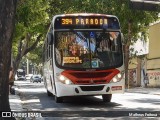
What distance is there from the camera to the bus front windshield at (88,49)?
51.0ft

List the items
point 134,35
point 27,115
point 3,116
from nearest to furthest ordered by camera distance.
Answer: point 3,116 < point 27,115 < point 134,35

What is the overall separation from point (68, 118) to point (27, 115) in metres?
1.19

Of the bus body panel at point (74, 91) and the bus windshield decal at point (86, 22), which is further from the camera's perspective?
the bus windshield decal at point (86, 22)

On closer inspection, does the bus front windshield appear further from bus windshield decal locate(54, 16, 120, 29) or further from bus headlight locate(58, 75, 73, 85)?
bus headlight locate(58, 75, 73, 85)

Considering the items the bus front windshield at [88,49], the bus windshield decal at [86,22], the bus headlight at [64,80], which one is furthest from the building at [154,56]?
the bus headlight at [64,80]

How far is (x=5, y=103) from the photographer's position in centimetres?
970

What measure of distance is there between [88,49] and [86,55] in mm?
248

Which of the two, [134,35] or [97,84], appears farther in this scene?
Result: [134,35]

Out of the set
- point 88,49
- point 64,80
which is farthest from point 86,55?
point 64,80

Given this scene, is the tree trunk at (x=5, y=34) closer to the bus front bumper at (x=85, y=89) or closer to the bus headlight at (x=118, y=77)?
the bus front bumper at (x=85, y=89)

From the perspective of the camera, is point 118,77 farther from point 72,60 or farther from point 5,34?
point 5,34

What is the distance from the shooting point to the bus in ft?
50.7

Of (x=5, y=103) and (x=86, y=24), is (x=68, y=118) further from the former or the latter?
(x=86, y=24)

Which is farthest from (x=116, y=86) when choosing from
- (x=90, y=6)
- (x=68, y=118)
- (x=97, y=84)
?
(x=90, y=6)
